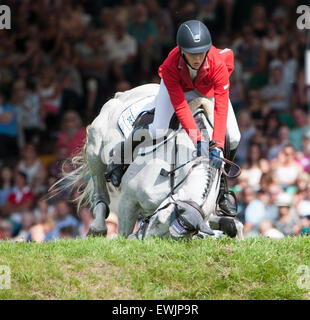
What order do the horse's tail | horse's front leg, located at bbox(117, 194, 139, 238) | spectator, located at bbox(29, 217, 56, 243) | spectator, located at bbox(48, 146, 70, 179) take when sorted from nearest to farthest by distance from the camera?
horse's front leg, located at bbox(117, 194, 139, 238), the horse's tail, spectator, located at bbox(29, 217, 56, 243), spectator, located at bbox(48, 146, 70, 179)

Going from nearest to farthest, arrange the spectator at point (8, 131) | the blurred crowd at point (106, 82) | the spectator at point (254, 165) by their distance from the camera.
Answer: the spectator at point (254, 165), the blurred crowd at point (106, 82), the spectator at point (8, 131)

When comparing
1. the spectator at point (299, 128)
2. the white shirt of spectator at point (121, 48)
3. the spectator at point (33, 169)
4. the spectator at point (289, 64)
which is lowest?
the spectator at point (33, 169)

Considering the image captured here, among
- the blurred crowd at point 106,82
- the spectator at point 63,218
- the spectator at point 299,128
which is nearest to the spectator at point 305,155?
the blurred crowd at point 106,82

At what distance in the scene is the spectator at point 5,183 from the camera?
48.1 ft

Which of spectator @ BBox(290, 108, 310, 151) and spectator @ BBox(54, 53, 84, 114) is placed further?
spectator @ BBox(54, 53, 84, 114)

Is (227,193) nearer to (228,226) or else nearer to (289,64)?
(228,226)

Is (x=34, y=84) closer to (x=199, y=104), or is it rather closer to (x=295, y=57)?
(x=295, y=57)

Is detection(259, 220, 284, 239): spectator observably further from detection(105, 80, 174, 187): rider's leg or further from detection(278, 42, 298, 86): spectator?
detection(278, 42, 298, 86): spectator

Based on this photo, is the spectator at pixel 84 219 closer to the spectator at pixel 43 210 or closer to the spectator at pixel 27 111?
the spectator at pixel 43 210

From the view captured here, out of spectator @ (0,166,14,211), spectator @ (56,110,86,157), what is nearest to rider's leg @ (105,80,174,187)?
spectator @ (56,110,86,157)

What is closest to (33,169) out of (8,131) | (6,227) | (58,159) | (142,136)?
(58,159)

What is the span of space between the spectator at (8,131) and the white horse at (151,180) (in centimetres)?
624

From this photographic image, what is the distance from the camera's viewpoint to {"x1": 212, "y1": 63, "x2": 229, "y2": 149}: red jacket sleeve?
25.1 feet

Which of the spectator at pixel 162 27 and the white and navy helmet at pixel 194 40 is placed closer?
the white and navy helmet at pixel 194 40
